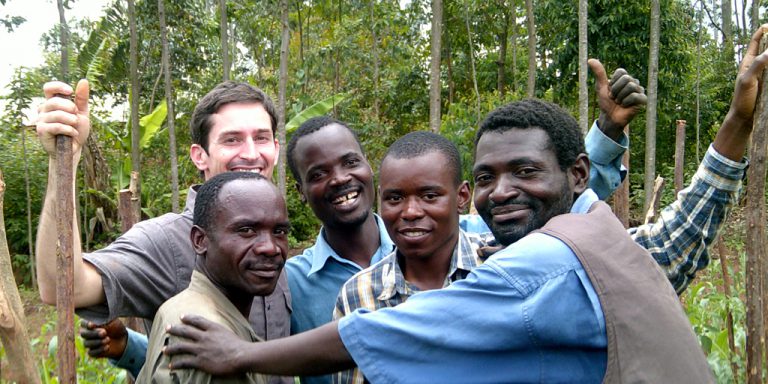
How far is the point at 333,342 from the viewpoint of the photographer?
1570 mm

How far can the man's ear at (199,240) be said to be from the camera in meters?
1.92

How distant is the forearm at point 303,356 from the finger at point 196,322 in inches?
4.6

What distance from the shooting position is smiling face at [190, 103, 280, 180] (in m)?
2.34

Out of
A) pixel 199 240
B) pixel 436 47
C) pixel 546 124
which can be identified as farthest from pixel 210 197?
pixel 436 47

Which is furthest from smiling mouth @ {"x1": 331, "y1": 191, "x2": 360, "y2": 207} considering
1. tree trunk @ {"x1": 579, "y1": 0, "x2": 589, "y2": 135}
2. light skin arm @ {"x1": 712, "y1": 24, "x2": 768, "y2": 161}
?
tree trunk @ {"x1": 579, "y1": 0, "x2": 589, "y2": 135}

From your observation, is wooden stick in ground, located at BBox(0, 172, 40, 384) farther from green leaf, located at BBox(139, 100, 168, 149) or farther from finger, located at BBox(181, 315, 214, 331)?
green leaf, located at BBox(139, 100, 168, 149)

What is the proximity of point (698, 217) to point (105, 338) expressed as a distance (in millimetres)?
2048

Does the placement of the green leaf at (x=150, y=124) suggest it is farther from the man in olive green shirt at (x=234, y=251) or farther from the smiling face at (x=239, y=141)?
the man in olive green shirt at (x=234, y=251)

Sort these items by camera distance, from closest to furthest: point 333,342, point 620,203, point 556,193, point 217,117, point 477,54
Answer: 1. point 333,342
2. point 556,193
3. point 217,117
4. point 620,203
5. point 477,54

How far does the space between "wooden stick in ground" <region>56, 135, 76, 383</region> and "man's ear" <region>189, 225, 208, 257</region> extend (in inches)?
13.0

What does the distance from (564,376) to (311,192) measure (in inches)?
49.5

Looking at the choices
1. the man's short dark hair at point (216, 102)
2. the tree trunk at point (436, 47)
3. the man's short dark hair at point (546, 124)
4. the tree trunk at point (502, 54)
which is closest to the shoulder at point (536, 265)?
the man's short dark hair at point (546, 124)

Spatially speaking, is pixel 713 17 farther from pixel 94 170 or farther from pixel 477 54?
pixel 94 170

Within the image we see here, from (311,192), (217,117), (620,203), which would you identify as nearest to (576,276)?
(311,192)
